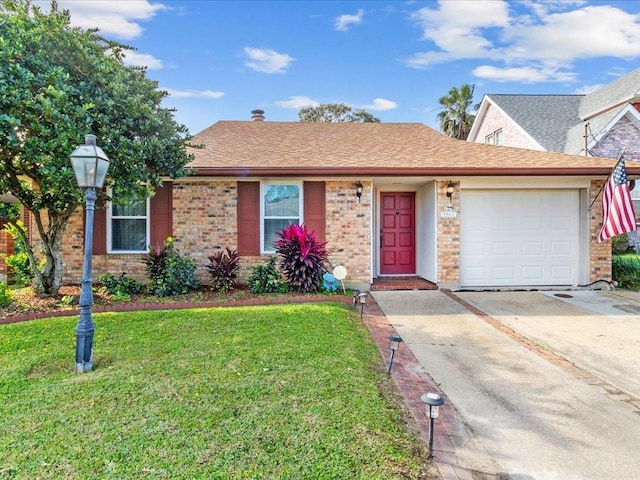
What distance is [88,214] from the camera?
13.6ft

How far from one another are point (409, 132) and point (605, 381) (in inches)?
359

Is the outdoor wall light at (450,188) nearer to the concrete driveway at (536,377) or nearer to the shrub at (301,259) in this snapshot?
the concrete driveway at (536,377)

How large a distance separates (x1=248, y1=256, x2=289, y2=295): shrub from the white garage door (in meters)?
4.15

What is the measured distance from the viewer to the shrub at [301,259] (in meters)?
7.64

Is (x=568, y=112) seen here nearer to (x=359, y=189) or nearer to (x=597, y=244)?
(x=597, y=244)

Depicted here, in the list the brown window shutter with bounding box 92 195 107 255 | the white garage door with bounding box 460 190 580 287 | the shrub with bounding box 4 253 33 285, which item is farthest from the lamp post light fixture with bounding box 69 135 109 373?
the white garage door with bounding box 460 190 580 287

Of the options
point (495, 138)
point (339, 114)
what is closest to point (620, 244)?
point (495, 138)

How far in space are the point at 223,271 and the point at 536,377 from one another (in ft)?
19.0

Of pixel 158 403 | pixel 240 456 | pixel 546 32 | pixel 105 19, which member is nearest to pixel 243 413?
pixel 240 456

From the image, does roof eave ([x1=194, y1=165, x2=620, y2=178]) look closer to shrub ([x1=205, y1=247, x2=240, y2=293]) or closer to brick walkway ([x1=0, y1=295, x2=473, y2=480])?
shrub ([x1=205, y1=247, x2=240, y2=293])

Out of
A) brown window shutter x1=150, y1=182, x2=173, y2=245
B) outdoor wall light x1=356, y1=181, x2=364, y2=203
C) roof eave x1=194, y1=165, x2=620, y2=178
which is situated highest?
roof eave x1=194, y1=165, x2=620, y2=178

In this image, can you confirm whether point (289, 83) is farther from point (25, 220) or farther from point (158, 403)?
point (158, 403)

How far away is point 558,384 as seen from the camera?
3.81m

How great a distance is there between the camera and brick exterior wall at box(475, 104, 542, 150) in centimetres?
1791
